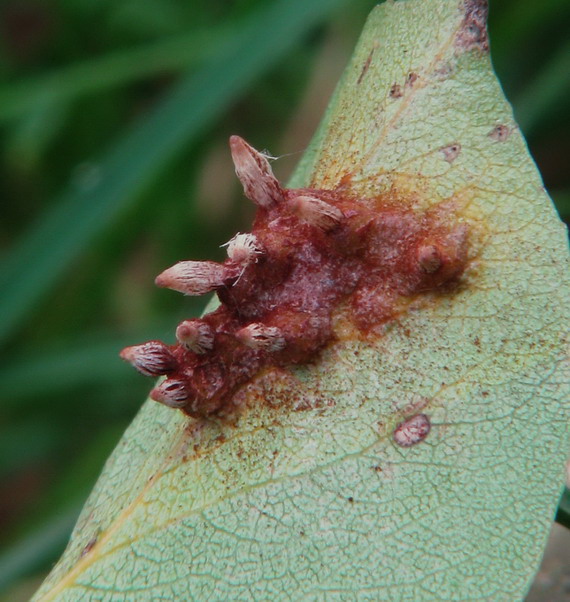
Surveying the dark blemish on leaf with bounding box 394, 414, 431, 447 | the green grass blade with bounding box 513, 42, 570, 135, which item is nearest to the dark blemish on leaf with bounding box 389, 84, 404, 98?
the dark blemish on leaf with bounding box 394, 414, 431, 447

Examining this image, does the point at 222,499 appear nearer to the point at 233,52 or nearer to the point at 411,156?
the point at 411,156

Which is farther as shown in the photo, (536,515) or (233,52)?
(233,52)

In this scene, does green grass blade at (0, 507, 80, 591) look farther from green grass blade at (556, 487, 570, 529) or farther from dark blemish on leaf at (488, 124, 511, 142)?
dark blemish on leaf at (488, 124, 511, 142)

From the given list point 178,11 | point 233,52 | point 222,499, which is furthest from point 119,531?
point 178,11

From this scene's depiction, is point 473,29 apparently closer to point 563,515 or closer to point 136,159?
point 563,515

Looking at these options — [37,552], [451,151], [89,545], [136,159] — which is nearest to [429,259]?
[451,151]

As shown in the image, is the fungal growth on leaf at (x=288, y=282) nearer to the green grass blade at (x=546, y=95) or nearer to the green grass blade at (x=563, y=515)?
the green grass blade at (x=563, y=515)
